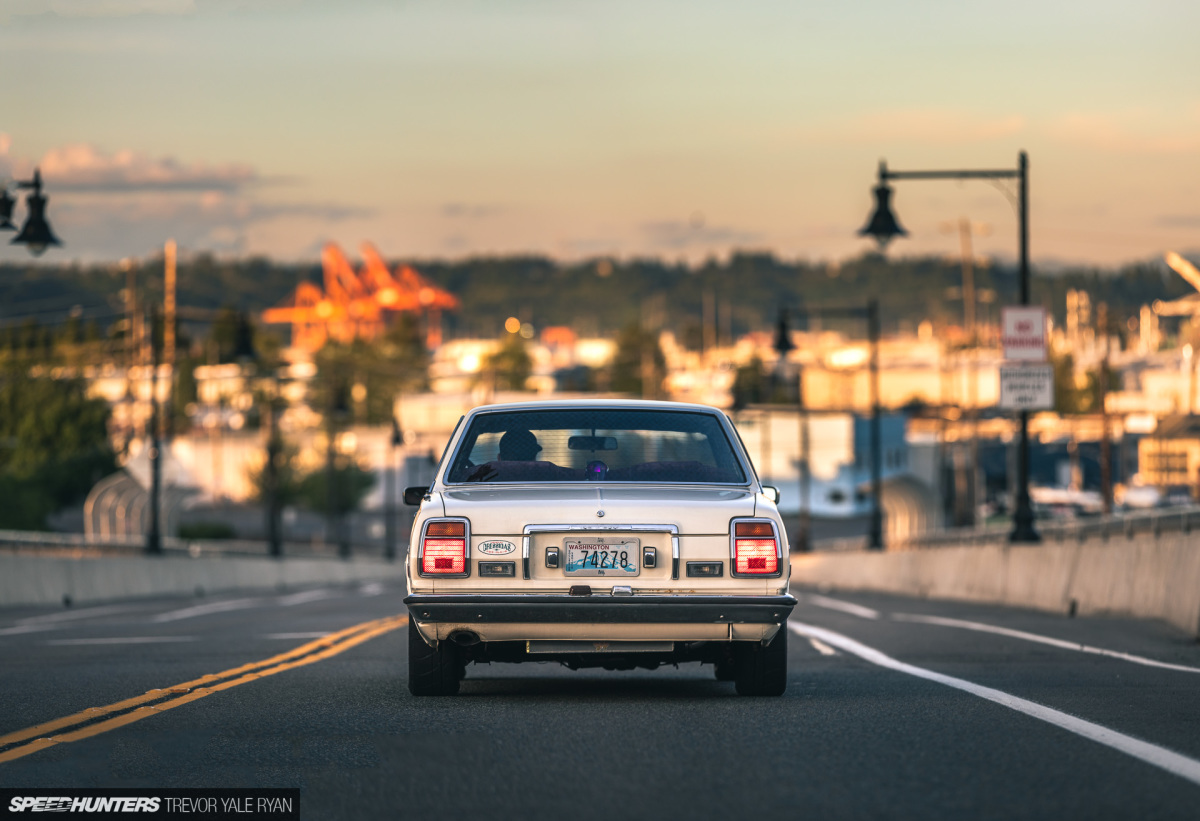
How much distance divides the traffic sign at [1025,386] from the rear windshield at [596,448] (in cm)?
1659

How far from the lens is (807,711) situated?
8969 millimetres

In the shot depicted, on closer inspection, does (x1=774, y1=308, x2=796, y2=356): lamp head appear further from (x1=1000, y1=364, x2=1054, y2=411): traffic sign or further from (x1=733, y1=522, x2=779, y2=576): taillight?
(x1=733, y1=522, x2=779, y2=576): taillight

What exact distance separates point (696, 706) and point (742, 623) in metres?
0.60

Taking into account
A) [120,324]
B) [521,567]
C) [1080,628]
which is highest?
[120,324]

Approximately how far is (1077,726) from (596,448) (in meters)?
3.27

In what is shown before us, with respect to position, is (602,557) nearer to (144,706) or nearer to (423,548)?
(423,548)

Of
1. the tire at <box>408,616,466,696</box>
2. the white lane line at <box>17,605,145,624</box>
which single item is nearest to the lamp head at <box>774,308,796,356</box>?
the white lane line at <box>17,605,145,624</box>

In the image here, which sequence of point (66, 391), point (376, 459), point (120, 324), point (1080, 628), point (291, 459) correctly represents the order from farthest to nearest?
point (376, 459), point (291, 459), point (66, 391), point (120, 324), point (1080, 628)

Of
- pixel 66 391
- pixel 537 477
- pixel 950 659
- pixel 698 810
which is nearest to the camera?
pixel 698 810

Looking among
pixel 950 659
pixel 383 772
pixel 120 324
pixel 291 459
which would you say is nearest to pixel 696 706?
pixel 383 772

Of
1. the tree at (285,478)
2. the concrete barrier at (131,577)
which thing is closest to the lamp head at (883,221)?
the concrete barrier at (131,577)

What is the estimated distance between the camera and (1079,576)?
21.9 metres

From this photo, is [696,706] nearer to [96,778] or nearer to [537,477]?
[537,477]

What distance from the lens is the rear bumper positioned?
8.94 m
